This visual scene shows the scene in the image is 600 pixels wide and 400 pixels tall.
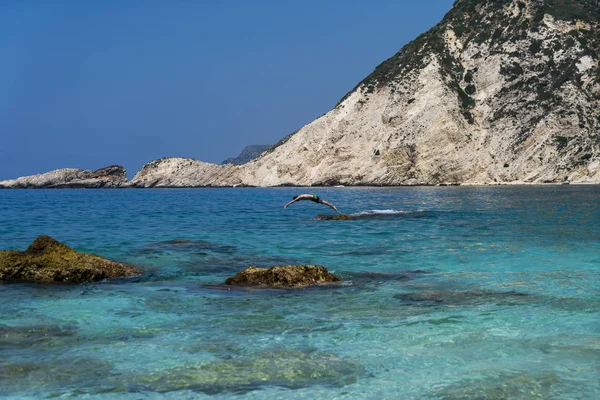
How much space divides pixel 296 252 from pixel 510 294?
1036 cm

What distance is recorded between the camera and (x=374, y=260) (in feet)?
69.0

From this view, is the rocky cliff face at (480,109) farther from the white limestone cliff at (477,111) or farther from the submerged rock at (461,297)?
the submerged rock at (461,297)

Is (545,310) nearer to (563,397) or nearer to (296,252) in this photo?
(563,397)

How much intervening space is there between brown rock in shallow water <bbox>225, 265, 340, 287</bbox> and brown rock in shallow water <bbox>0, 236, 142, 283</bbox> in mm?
3690

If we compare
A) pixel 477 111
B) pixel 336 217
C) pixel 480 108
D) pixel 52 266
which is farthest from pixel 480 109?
pixel 52 266

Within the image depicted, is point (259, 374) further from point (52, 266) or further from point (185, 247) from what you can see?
point (185, 247)

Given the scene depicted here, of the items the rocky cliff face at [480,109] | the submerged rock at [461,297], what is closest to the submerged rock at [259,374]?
the submerged rock at [461,297]

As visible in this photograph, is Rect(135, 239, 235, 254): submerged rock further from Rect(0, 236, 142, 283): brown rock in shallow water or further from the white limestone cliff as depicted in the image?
the white limestone cliff

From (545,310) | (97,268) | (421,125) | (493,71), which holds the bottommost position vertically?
(545,310)

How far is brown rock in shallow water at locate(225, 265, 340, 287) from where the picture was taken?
51.4ft

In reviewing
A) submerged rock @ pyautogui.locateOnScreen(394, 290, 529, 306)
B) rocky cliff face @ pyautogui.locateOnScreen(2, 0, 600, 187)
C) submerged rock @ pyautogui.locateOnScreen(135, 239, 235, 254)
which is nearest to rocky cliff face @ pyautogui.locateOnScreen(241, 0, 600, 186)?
rocky cliff face @ pyautogui.locateOnScreen(2, 0, 600, 187)

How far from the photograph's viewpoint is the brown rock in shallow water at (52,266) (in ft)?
54.4

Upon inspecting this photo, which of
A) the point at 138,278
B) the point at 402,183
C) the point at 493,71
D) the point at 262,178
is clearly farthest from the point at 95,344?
the point at 262,178

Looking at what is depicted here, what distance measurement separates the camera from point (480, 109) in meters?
124
